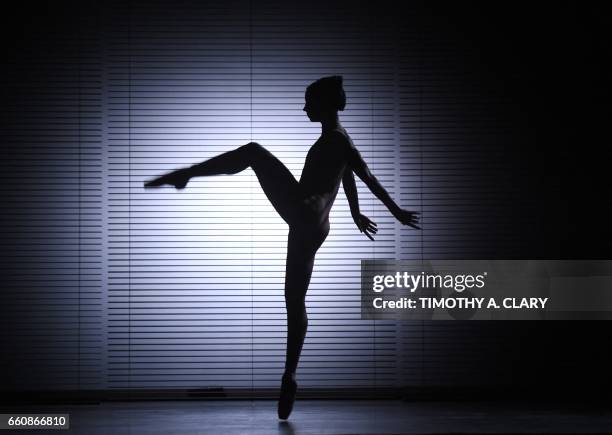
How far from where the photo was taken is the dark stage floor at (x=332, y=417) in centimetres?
399

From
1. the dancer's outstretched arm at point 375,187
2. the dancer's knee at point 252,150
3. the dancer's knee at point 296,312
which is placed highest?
the dancer's knee at point 252,150

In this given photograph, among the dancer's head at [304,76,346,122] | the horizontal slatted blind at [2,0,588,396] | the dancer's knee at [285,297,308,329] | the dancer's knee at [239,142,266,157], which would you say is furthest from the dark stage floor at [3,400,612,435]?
the dancer's head at [304,76,346,122]

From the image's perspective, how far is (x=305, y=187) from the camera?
4094 mm

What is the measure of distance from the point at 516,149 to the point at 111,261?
3115 millimetres

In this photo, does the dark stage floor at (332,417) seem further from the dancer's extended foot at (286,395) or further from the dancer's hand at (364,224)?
the dancer's hand at (364,224)

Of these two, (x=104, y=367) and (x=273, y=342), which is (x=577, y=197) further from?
(x=104, y=367)

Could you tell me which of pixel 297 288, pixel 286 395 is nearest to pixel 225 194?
pixel 297 288

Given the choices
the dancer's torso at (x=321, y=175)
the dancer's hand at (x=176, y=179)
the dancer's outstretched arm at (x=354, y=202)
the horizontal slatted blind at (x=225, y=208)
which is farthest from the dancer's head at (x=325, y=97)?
the horizontal slatted blind at (x=225, y=208)

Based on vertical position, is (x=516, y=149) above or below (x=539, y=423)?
above

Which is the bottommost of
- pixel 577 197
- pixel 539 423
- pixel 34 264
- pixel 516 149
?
pixel 539 423

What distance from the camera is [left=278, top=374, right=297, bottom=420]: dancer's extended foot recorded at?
4152 mm

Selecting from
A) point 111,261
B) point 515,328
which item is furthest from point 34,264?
point 515,328

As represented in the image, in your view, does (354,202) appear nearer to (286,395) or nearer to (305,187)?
(305,187)

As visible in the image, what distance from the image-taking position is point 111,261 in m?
5.10
